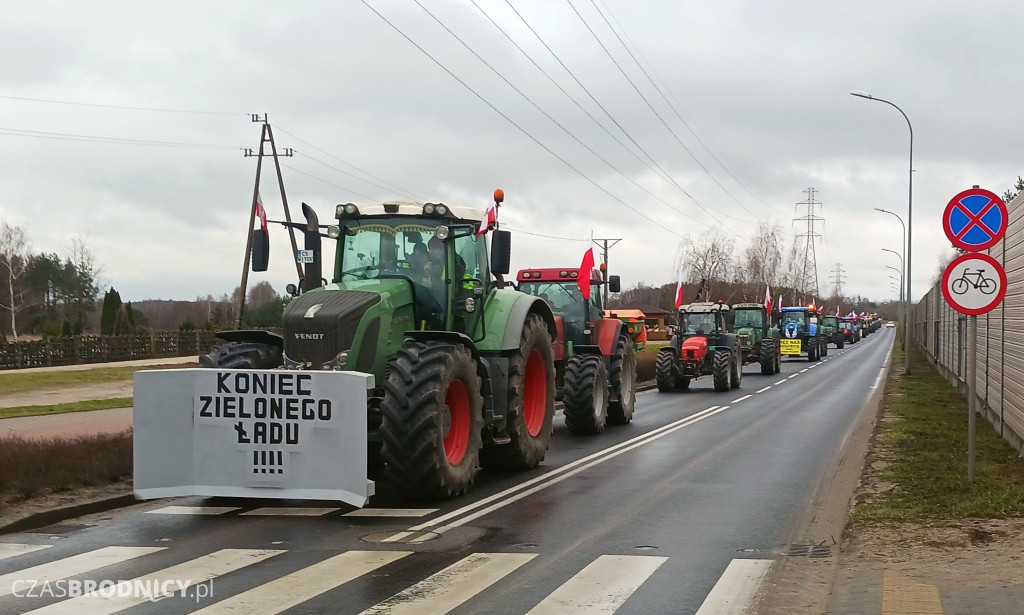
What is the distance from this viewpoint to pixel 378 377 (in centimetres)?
1059

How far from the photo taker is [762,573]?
7.25m

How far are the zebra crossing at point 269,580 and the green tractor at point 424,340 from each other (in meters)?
2.05

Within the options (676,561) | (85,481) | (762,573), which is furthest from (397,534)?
(85,481)

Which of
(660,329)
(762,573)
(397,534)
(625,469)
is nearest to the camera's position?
(762,573)

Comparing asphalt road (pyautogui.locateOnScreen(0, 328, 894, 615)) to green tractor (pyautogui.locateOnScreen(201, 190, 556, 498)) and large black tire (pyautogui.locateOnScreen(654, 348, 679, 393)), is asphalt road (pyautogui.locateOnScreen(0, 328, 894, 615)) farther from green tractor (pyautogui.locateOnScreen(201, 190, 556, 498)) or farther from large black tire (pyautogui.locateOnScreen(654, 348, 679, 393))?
large black tire (pyautogui.locateOnScreen(654, 348, 679, 393))

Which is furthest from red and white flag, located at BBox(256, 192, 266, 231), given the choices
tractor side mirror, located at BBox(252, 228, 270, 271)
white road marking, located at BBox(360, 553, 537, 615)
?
white road marking, located at BBox(360, 553, 537, 615)

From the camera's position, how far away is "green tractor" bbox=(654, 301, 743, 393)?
2877 cm

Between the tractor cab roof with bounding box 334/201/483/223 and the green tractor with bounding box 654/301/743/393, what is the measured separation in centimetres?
1772

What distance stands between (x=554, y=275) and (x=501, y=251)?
27.7 feet

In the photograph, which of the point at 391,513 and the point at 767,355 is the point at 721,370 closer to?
the point at 767,355

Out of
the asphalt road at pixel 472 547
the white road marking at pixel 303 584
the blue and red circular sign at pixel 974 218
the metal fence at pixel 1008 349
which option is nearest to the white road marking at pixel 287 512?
the asphalt road at pixel 472 547

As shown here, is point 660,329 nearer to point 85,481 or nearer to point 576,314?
point 576,314

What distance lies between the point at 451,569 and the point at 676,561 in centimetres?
167

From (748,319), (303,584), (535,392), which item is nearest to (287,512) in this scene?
(303,584)
